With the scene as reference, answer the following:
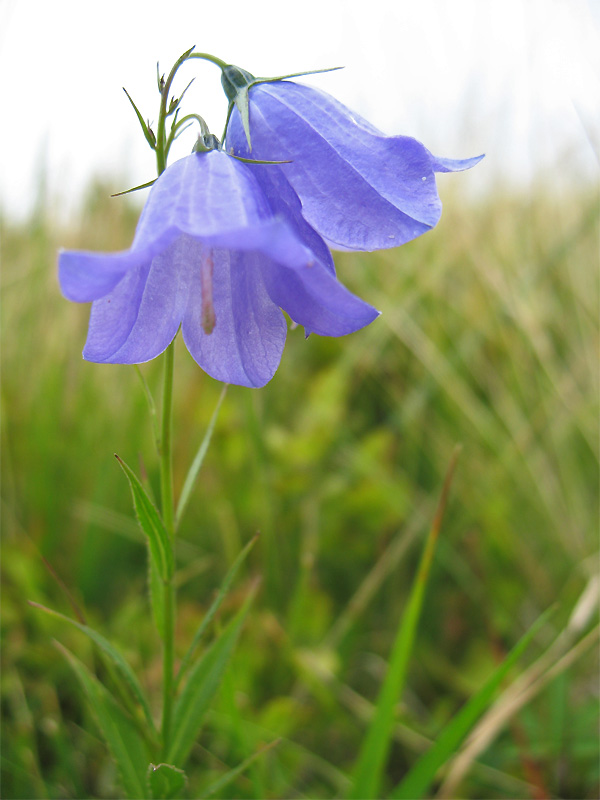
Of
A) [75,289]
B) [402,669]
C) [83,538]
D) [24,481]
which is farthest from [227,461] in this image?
[75,289]

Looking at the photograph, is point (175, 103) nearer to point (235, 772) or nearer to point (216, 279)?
point (216, 279)

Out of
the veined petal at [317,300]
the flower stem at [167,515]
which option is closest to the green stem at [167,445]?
the flower stem at [167,515]

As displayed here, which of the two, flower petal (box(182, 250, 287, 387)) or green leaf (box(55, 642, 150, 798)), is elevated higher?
flower petal (box(182, 250, 287, 387))

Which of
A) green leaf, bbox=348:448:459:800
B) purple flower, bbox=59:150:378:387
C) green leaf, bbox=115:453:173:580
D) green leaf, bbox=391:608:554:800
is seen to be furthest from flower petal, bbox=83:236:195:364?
green leaf, bbox=391:608:554:800

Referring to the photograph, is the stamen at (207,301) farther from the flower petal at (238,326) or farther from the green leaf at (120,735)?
the green leaf at (120,735)

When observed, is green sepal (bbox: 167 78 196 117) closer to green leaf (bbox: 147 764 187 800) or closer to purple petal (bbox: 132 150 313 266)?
purple petal (bbox: 132 150 313 266)

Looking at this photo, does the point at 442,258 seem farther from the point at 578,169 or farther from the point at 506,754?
the point at 506,754
